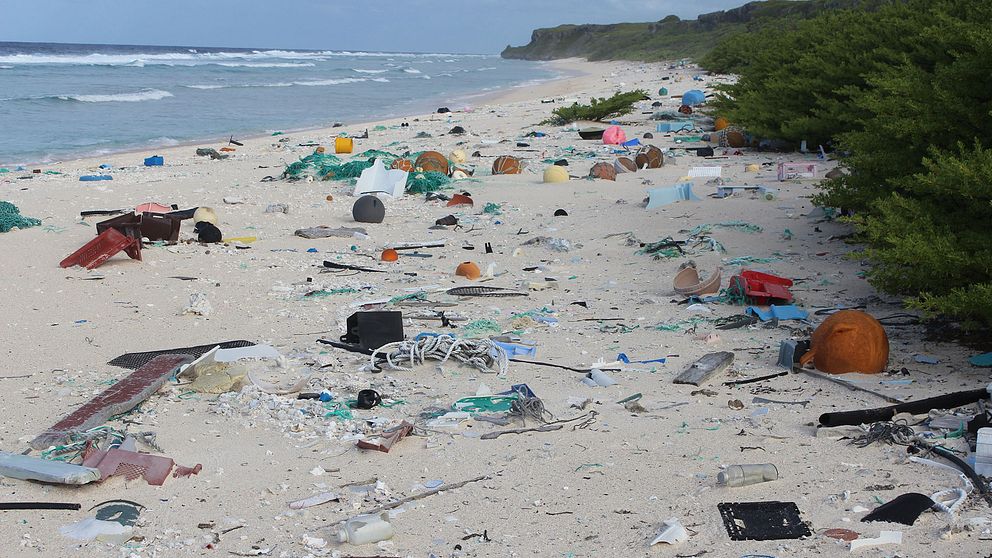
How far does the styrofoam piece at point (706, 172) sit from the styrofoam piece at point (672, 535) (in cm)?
774

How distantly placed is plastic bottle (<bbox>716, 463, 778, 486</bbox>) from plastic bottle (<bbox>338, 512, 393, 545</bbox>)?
45.9 inches

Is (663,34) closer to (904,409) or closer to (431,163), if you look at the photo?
(431,163)

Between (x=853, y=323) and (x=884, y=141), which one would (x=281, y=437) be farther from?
(x=884, y=141)

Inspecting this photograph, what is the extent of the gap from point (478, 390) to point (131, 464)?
155 cm

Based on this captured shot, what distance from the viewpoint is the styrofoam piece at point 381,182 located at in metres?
9.96

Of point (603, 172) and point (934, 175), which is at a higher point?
point (934, 175)

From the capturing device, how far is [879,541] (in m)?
2.66

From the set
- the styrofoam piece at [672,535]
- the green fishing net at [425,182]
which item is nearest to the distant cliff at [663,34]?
the green fishing net at [425,182]

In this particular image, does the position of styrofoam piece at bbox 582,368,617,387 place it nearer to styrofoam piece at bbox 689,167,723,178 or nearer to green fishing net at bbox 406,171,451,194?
green fishing net at bbox 406,171,451,194

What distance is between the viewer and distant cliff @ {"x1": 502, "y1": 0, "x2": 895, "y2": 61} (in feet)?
146

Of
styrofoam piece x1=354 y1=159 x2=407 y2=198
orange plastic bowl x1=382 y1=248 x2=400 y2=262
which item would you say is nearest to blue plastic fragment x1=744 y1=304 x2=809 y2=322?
orange plastic bowl x1=382 y1=248 x2=400 y2=262

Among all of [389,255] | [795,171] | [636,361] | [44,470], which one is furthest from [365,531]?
[795,171]

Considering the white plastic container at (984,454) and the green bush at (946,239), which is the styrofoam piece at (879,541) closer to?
the white plastic container at (984,454)

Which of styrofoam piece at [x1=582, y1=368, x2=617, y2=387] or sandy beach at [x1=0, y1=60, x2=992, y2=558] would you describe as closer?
sandy beach at [x1=0, y1=60, x2=992, y2=558]
